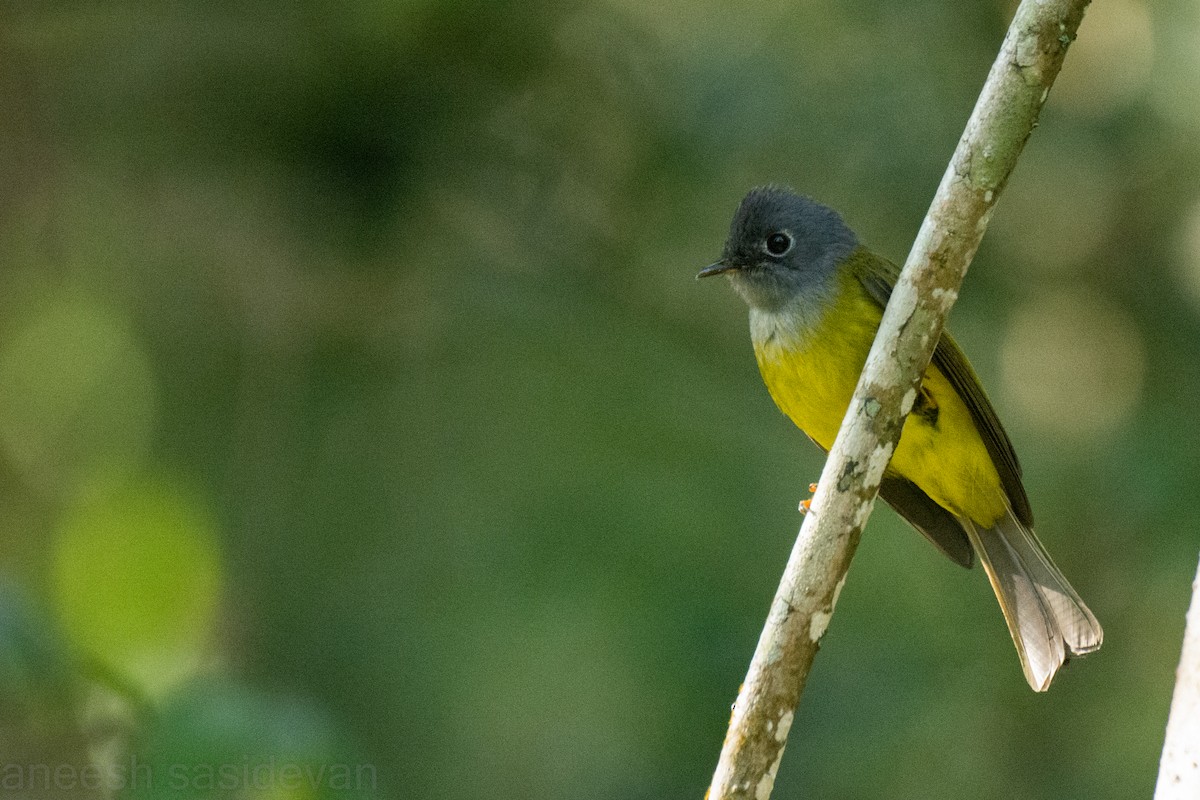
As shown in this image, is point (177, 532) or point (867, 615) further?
point (867, 615)

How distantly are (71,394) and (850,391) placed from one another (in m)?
3.60

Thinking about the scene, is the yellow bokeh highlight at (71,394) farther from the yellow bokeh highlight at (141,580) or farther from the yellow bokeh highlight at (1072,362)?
the yellow bokeh highlight at (1072,362)

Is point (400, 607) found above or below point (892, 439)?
below

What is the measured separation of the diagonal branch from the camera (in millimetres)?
2734

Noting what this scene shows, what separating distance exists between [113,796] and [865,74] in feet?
12.7

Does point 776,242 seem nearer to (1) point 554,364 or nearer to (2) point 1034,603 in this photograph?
(2) point 1034,603

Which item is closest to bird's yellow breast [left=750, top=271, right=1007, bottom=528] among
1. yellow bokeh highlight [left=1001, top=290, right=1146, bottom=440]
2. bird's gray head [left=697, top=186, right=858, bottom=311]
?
bird's gray head [left=697, top=186, right=858, bottom=311]

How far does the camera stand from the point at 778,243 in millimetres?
4352

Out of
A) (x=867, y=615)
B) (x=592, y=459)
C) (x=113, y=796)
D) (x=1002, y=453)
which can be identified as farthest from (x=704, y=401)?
(x=113, y=796)

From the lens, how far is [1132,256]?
567 cm

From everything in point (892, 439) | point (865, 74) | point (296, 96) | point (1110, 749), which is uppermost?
point (296, 96)

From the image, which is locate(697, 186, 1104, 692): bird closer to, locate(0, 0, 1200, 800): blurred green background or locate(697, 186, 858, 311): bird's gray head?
locate(697, 186, 858, 311): bird's gray head

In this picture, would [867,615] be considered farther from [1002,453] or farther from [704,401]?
[1002,453]

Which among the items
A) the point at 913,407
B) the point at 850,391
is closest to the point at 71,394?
the point at 850,391
